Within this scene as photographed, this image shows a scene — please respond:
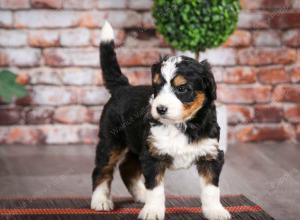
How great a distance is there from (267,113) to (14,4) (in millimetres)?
1565

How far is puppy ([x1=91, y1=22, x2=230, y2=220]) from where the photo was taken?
1896 mm

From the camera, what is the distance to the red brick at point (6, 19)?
10.9 feet

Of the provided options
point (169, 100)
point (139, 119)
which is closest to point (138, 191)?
point (139, 119)

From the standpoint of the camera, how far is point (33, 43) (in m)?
3.36

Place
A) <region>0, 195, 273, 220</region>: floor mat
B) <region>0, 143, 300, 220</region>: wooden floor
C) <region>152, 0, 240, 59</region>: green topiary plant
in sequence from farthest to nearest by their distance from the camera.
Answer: <region>152, 0, 240, 59</region>: green topiary plant
<region>0, 143, 300, 220</region>: wooden floor
<region>0, 195, 273, 220</region>: floor mat

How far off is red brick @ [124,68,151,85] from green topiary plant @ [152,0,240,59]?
431mm

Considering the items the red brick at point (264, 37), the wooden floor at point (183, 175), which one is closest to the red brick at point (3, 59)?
the wooden floor at point (183, 175)

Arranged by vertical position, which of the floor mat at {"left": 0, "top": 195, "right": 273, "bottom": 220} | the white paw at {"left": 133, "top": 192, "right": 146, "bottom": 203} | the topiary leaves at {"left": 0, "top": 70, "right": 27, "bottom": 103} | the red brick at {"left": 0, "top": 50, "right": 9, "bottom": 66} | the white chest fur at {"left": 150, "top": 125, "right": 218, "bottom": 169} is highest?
the red brick at {"left": 0, "top": 50, "right": 9, "bottom": 66}

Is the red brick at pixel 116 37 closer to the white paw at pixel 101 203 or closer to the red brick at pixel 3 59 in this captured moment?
the red brick at pixel 3 59

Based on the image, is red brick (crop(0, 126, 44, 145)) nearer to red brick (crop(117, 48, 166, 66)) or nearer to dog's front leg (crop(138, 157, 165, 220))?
red brick (crop(117, 48, 166, 66))

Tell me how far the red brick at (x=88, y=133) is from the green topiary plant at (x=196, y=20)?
2.50ft

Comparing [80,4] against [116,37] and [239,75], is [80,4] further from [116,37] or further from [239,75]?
[239,75]

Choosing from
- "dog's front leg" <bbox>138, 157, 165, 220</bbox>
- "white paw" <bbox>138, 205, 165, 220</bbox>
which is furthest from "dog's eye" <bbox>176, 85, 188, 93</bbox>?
"white paw" <bbox>138, 205, 165, 220</bbox>

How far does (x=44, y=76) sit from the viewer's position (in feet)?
11.1
